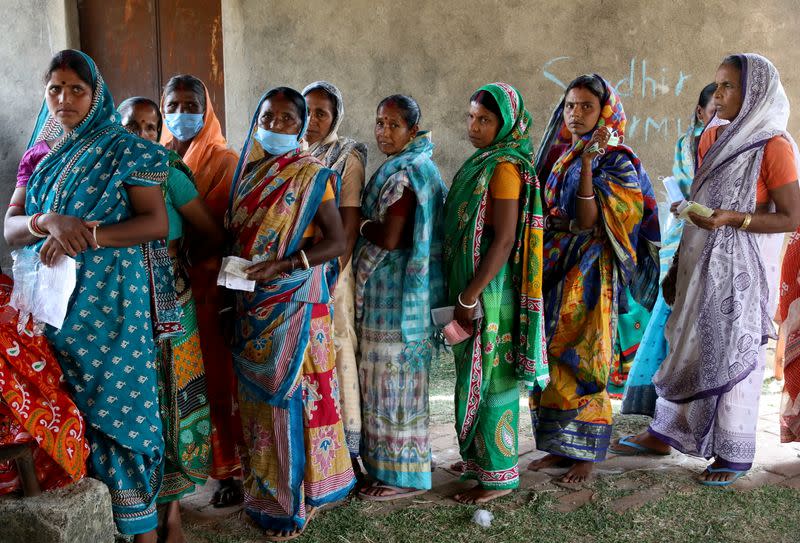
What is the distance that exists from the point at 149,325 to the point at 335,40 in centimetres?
463

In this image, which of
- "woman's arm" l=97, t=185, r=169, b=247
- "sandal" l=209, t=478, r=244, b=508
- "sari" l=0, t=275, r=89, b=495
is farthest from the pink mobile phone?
"sari" l=0, t=275, r=89, b=495

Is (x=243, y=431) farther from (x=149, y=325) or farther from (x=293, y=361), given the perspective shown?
(x=149, y=325)

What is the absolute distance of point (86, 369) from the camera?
2.63m

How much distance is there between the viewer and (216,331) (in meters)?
3.43

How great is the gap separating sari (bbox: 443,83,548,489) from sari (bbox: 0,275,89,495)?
5.71ft

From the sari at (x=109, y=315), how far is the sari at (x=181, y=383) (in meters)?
0.17

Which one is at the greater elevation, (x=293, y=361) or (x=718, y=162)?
(x=718, y=162)

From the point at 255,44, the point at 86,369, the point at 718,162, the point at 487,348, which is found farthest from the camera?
the point at 255,44

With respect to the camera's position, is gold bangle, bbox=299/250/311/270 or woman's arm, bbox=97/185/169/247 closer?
woman's arm, bbox=97/185/169/247

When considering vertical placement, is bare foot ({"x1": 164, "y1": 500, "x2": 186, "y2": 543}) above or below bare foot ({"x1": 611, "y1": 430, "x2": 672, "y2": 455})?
above

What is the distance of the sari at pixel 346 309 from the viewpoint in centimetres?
356

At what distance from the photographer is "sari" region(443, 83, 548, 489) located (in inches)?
137

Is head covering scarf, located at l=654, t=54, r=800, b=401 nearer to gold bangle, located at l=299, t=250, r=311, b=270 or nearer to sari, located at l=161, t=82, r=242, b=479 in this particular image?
gold bangle, located at l=299, t=250, r=311, b=270

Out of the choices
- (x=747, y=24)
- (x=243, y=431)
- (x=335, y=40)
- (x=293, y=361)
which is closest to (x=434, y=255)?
(x=293, y=361)
